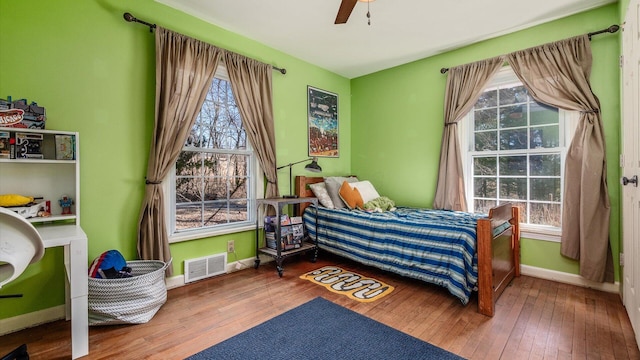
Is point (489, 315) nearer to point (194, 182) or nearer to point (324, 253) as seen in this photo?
point (324, 253)

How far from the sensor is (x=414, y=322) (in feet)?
6.70

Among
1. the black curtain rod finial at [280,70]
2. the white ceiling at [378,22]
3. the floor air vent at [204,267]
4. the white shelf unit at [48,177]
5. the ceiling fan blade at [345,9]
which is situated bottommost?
the floor air vent at [204,267]

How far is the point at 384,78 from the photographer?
4.11m

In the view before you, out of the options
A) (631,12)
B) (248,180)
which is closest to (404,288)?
(248,180)

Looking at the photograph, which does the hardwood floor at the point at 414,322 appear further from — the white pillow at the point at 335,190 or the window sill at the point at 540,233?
the white pillow at the point at 335,190

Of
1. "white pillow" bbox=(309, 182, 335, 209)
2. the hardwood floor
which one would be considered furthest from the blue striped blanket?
the hardwood floor

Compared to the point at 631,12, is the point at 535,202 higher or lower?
lower

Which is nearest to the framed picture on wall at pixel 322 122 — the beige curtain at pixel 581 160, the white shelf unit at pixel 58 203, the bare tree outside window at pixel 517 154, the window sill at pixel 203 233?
the window sill at pixel 203 233

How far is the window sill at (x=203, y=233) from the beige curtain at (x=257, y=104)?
46 cm

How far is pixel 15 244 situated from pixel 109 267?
0.97 metres

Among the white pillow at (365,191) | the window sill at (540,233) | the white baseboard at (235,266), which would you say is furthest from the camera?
the white pillow at (365,191)

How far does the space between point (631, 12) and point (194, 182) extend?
3.61 metres

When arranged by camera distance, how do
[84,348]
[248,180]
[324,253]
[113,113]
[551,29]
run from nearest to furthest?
[84,348] < [113,113] < [551,29] < [248,180] < [324,253]

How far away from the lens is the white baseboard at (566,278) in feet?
8.20
